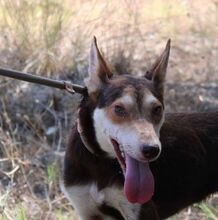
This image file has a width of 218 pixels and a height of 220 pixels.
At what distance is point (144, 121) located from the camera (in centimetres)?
399

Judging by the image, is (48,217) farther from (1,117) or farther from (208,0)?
(208,0)

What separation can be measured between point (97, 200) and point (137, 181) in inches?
17.9

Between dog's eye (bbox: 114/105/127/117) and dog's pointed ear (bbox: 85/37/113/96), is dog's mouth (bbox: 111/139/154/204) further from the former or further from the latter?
dog's pointed ear (bbox: 85/37/113/96)

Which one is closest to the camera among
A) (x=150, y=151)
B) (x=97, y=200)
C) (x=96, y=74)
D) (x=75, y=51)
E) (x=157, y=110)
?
(x=150, y=151)

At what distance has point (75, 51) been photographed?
294 inches

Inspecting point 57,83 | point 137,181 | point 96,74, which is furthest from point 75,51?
point 137,181

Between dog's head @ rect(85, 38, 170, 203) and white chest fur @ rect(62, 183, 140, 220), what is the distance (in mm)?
216

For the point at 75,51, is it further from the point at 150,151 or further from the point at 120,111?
the point at 150,151

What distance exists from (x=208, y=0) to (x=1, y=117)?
8.25 ft

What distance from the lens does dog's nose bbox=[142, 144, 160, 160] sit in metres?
3.75

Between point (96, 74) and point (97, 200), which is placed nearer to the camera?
point (96, 74)

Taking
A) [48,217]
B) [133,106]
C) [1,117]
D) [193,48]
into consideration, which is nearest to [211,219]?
[48,217]

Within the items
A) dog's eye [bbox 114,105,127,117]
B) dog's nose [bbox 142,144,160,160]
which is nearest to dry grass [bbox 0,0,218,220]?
dog's eye [bbox 114,105,127,117]

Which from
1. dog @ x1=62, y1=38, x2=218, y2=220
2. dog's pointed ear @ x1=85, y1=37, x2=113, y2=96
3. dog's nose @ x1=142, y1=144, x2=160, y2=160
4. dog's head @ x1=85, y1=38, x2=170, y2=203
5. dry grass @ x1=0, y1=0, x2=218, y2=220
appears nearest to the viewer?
dog's nose @ x1=142, y1=144, x2=160, y2=160
